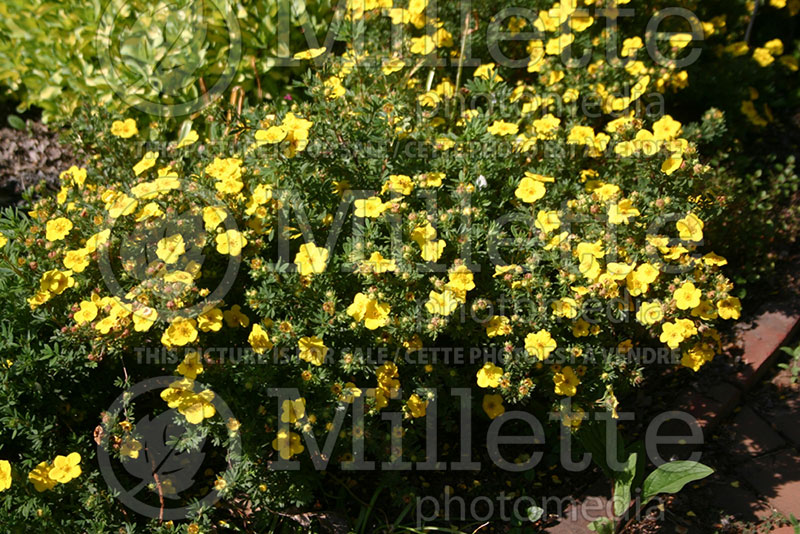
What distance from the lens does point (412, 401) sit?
250 centimetres

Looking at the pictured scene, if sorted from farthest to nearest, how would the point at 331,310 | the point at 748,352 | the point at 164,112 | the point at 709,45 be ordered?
the point at 709,45
the point at 164,112
the point at 748,352
the point at 331,310

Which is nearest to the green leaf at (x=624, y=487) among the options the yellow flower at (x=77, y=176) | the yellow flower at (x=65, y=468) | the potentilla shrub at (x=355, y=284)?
the potentilla shrub at (x=355, y=284)

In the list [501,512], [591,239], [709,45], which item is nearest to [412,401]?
[501,512]

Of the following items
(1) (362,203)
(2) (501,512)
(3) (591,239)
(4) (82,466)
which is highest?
(1) (362,203)

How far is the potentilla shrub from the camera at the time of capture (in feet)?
7.79

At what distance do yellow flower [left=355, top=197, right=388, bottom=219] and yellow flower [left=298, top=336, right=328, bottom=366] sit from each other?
487 millimetres

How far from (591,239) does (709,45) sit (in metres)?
2.12

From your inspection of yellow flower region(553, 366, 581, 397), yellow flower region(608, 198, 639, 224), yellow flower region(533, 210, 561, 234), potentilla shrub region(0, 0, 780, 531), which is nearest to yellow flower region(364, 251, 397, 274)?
potentilla shrub region(0, 0, 780, 531)

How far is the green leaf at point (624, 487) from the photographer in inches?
101

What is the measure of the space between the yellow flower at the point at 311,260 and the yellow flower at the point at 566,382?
3.16 ft

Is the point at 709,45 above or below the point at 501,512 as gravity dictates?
above

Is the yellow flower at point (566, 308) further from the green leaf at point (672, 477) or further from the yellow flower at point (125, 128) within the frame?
the yellow flower at point (125, 128)

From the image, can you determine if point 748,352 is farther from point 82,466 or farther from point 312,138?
point 82,466

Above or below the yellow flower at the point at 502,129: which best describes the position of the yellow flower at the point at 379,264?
below
